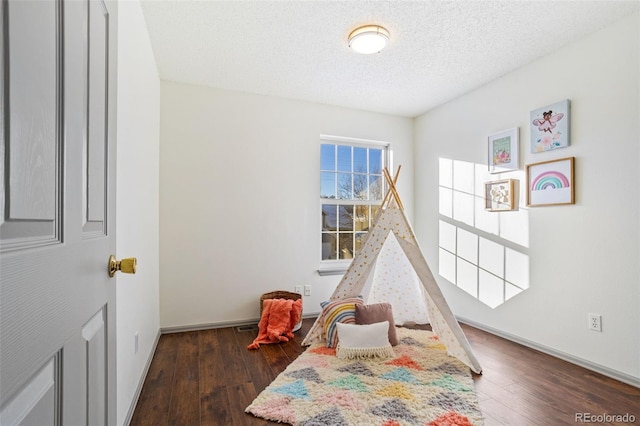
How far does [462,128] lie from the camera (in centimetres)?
355

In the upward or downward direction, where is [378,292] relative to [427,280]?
downward

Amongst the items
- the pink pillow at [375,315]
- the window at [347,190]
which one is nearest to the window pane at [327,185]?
the window at [347,190]

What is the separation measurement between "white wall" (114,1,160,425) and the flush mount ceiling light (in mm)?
1466

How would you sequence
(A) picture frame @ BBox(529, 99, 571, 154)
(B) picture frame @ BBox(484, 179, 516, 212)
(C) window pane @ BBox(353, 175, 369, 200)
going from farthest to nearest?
1. (C) window pane @ BBox(353, 175, 369, 200)
2. (B) picture frame @ BBox(484, 179, 516, 212)
3. (A) picture frame @ BBox(529, 99, 571, 154)

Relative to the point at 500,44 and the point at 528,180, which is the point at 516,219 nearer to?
the point at 528,180

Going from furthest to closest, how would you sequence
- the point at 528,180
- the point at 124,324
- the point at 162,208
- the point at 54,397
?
the point at 162,208, the point at 528,180, the point at 124,324, the point at 54,397

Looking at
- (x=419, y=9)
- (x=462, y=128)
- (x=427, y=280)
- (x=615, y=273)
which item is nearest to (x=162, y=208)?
(x=427, y=280)

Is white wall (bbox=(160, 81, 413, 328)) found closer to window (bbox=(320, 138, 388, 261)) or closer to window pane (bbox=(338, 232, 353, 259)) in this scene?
window (bbox=(320, 138, 388, 261))

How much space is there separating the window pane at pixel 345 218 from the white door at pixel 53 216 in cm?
326

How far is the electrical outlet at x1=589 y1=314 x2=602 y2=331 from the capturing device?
233cm

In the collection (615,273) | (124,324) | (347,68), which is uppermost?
(347,68)

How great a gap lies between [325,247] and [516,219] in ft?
6.63

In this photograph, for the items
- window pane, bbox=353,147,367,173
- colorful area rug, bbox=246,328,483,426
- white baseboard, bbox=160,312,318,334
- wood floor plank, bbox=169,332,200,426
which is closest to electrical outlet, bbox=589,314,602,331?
colorful area rug, bbox=246,328,483,426

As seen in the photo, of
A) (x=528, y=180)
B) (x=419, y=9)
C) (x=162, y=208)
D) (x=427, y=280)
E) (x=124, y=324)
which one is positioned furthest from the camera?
(x=162, y=208)
